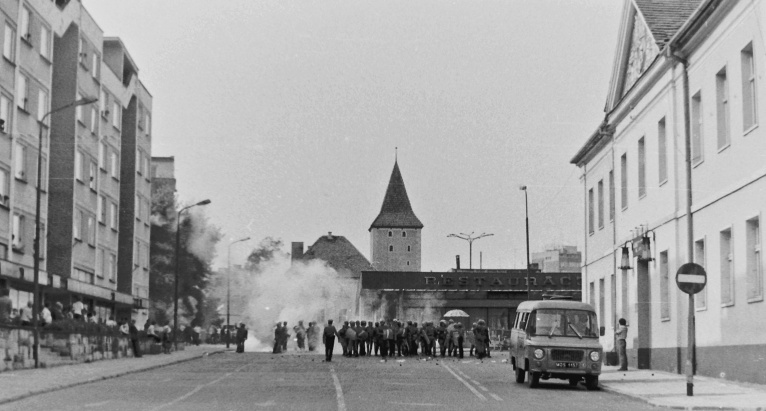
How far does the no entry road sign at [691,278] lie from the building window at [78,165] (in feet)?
127

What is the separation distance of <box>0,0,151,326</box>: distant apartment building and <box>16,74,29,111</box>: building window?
0.16 feet

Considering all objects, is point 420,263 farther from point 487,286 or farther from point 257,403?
point 257,403

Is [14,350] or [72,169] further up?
[72,169]

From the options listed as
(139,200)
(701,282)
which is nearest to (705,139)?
(701,282)

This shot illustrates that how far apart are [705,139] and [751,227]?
14.0 ft

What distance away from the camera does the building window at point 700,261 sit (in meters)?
29.3

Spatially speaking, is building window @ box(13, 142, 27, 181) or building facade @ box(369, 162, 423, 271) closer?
building window @ box(13, 142, 27, 181)

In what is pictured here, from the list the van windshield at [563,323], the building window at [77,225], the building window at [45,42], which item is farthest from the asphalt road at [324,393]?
the building window at [77,225]

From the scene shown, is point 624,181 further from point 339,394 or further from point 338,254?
point 338,254

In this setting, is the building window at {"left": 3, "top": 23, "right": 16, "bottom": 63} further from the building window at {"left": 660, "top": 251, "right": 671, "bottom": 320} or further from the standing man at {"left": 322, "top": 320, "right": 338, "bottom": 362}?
the building window at {"left": 660, "top": 251, "right": 671, "bottom": 320}

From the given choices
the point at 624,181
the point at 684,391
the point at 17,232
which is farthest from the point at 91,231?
the point at 684,391

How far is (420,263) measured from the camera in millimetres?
146500

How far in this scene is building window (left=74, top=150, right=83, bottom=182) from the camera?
179 ft

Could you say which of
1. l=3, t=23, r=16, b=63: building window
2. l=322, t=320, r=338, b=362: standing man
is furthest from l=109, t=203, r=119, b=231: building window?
l=322, t=320, r=338, b=362: standing man
